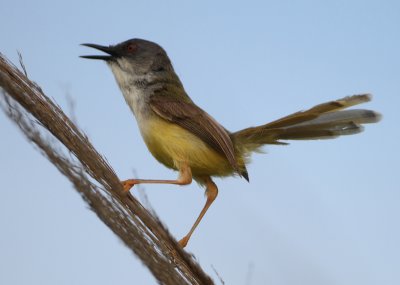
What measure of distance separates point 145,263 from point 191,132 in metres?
1.86

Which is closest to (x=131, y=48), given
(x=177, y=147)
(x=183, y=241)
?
(x=177, y=147)

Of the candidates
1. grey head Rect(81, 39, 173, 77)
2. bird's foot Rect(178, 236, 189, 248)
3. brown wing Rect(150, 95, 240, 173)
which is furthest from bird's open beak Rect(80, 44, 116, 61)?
bird's foot Rect(178, 236, 189, 248)

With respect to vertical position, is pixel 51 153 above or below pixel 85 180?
above

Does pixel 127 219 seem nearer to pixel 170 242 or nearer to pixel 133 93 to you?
pixel 170 242

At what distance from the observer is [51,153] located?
275cm

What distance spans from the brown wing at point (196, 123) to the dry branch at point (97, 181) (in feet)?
4.26

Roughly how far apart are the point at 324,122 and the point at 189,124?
116 cm

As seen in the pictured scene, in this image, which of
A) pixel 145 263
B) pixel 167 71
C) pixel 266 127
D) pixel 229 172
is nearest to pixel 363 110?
pixel 266 127

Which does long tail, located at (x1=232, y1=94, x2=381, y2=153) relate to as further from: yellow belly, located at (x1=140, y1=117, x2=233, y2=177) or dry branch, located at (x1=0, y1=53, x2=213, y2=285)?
dry branch, located at (x1=0, y1=53, x2=213, y2=285)

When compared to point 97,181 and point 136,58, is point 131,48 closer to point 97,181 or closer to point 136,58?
point 136,58

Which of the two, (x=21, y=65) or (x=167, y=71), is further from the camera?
(x=167, y=71)

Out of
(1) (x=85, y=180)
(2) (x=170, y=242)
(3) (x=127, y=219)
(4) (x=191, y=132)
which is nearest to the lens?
(1) (x=85, y=180)

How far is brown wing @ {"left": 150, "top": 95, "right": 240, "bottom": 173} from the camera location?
4.46m

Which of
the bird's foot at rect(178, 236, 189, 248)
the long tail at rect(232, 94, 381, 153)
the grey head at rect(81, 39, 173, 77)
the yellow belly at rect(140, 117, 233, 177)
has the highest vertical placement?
the grey head at rect(81, 39, 173, 77)
